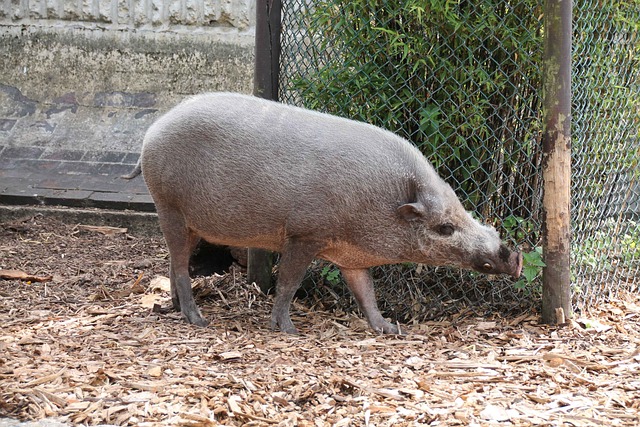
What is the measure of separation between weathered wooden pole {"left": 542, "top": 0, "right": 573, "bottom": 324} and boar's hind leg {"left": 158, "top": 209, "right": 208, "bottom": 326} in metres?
2.24

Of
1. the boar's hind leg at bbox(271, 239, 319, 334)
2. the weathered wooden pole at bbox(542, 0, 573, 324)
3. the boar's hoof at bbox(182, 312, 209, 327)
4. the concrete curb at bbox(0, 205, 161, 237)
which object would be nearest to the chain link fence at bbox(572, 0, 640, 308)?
the weathered wooden pole at bbox(542, 0, 573, 324)

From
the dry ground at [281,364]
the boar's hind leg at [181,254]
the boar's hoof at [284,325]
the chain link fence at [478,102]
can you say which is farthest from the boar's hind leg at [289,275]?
the chain link fence at [478,102]

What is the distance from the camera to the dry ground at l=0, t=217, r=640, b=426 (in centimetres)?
411

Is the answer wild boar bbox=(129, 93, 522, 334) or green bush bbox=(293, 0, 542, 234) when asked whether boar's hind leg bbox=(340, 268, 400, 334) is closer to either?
wild boar bbox=(129, 93, 522, 334)

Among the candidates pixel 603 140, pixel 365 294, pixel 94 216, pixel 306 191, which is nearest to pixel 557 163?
pixel 603 140

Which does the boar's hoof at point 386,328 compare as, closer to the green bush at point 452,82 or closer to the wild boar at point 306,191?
the wild boar at point 306,191

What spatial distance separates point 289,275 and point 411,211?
0.85m

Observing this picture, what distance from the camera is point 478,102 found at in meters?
5.75

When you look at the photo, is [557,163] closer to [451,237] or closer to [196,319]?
[451,237]

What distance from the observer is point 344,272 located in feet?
19.1

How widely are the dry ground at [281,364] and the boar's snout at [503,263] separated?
410mm

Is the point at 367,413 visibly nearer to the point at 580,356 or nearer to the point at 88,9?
the point at 580,356

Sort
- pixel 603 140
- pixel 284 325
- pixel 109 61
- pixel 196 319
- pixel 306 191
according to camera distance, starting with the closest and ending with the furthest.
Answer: pixel 306 191, pixel 284 325, pixel 196 319, pixel 603 140, pixel 109 61

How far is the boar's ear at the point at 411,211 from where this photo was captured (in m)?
5.41
